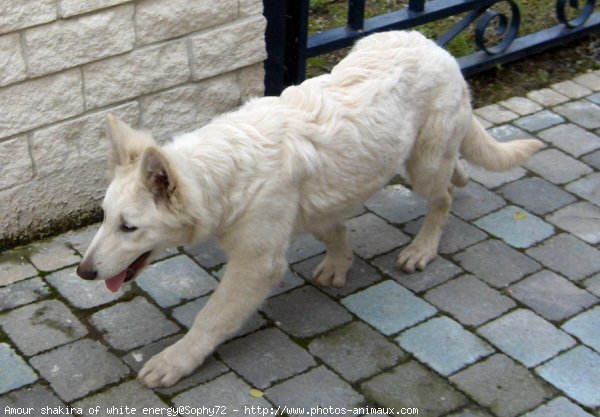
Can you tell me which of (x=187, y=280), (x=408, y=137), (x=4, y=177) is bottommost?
(x=187, y=280)

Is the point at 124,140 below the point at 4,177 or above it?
above

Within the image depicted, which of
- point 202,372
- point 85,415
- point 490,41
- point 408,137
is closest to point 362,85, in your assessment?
point 408,137

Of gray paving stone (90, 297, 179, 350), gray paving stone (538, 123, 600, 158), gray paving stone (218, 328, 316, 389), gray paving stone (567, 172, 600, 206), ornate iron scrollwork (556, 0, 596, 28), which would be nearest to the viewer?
gray paving stone (218, 328, 316, 389)

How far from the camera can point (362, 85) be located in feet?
15.3

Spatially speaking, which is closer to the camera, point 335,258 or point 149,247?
point 149,247

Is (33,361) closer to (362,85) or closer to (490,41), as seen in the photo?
(362,85)

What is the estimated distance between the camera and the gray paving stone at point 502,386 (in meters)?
4.38

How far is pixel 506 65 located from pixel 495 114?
807 millimetres

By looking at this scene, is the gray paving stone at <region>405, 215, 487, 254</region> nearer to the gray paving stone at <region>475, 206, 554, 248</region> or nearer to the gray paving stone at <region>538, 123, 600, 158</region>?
the gray paving stone at <region>475, 206, 554, 248</region>

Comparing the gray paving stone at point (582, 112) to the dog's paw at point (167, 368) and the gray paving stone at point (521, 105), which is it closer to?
the gray paving stone at point (521, 105)

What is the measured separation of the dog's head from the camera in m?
4.07

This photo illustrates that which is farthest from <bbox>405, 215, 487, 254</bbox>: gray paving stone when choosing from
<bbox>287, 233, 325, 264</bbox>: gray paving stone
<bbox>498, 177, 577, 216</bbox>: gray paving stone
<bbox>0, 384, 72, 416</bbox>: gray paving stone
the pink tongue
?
<bbox>0, 384, 72, 416</bbox>: gray paving stone

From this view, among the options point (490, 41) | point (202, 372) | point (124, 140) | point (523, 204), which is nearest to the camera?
point (124, 140)

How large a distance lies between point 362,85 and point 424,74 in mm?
347
